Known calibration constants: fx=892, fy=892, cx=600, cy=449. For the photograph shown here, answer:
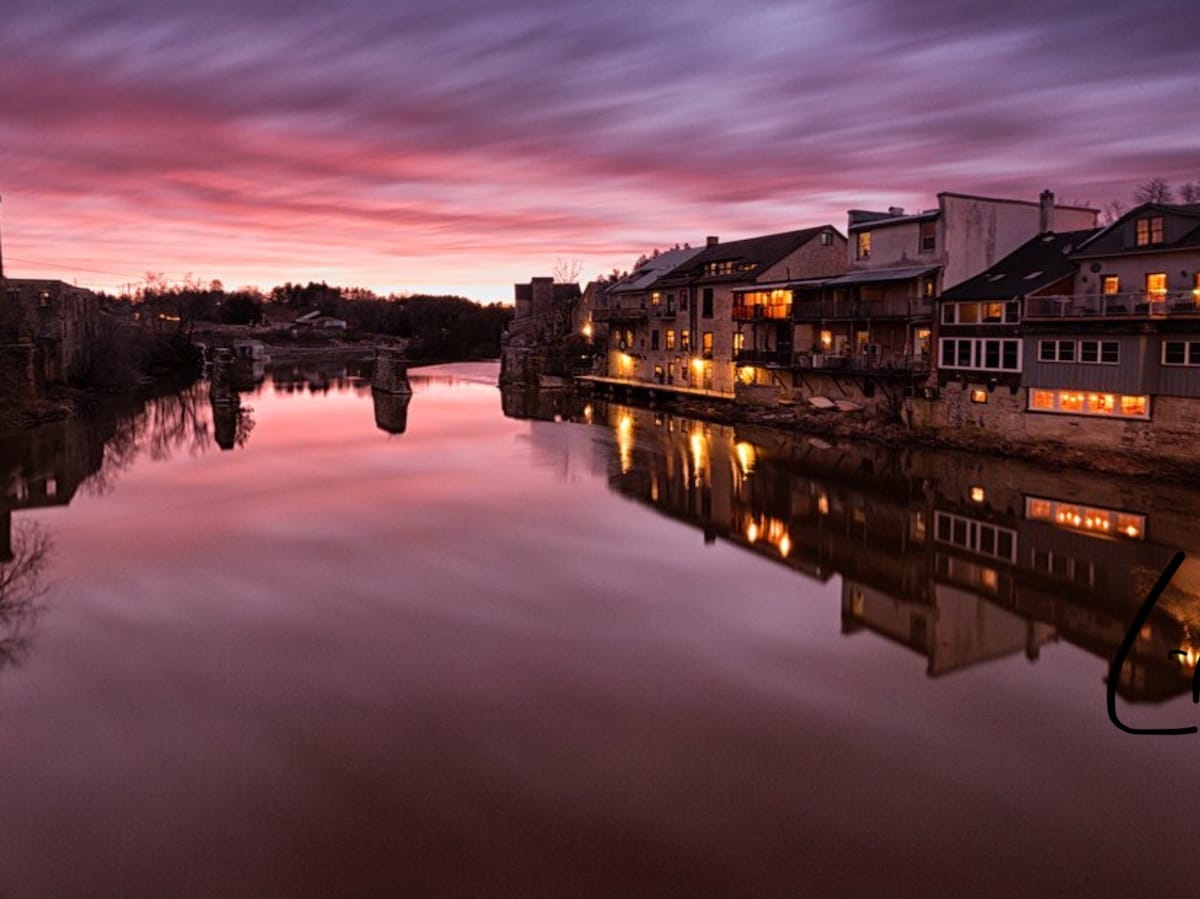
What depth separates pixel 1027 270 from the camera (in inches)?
1438

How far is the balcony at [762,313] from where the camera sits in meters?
47.0

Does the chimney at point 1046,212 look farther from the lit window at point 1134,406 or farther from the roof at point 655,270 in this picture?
the roof at point 655,270

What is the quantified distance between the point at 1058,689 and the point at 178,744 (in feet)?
44.8

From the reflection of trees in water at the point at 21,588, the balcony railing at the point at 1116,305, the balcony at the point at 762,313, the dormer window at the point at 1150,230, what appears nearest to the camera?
the reflection of trees in water at the point at 21,588

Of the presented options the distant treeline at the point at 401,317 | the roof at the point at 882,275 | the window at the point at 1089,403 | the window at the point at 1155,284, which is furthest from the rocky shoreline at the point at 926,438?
the distant treeline at the point at 401,317

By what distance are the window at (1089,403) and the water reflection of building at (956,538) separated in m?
2.42

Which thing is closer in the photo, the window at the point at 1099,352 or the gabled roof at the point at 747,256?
the window at the point at 1099,352

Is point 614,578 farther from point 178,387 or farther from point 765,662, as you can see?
point 178,387

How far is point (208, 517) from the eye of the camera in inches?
1053

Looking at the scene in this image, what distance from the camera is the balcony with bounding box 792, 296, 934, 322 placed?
3913cm

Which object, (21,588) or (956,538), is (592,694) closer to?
(21,588)

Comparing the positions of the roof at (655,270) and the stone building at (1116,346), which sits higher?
the roof at (655,270)

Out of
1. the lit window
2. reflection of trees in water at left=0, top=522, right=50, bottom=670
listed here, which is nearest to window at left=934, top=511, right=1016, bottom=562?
the lit window

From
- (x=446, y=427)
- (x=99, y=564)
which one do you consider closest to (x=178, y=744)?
(x=99, y=564)
